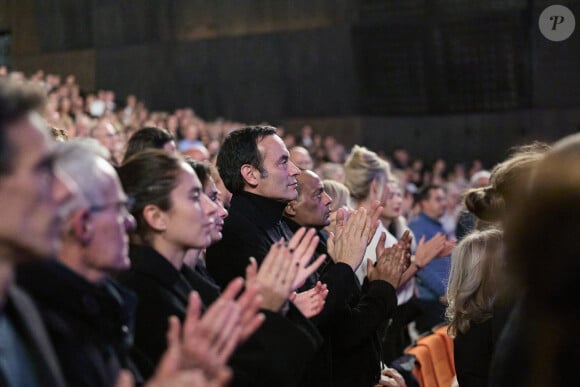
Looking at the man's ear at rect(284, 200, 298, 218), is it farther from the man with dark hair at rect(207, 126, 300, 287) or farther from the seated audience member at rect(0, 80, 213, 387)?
the seated audience member at rect(0, 80, 213, 387)

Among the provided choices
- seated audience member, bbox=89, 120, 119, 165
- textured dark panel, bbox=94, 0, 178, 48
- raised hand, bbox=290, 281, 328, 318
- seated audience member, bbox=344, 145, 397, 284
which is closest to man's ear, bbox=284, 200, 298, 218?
raised hand, bbox=290, 281, 328, 318

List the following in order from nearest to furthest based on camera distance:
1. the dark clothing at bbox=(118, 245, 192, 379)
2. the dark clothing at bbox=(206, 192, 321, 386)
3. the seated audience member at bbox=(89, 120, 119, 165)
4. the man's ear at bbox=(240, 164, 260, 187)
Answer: the dark clothing at bbox=(118, 245, 192, 379)
the dark clothing at bbox=(206, 192, 321, 386)
the man's ear at bbox=(240, 164, 260, 187)
the seated audience member at bbox=(89, 120, 119, 165)

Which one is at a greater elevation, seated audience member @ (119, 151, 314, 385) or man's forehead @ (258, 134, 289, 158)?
man's forehead @ (258, 134, 289, 158)

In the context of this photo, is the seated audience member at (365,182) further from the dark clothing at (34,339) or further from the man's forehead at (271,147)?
the dark clothing at (34,339)

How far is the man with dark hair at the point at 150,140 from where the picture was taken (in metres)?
4.54

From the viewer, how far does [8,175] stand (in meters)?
1.55

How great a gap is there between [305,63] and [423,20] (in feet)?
6.72

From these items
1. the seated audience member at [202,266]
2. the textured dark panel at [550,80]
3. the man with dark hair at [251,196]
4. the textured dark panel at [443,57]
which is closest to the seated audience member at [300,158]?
the man with dark hair at [251,196]

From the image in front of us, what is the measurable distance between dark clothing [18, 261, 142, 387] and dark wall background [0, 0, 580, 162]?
11700 mm

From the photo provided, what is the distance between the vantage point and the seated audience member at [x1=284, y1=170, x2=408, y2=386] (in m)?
3.44

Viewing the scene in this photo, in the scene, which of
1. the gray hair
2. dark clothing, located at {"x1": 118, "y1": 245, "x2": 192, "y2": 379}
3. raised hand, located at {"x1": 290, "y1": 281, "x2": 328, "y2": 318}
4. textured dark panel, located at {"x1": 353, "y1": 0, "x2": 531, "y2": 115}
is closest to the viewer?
the gray hair

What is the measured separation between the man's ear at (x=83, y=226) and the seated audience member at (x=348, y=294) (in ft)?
4.61

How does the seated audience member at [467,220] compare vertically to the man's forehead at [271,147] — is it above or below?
below

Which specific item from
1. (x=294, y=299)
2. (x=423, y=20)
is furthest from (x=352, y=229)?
(x=423, y=20)
